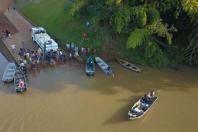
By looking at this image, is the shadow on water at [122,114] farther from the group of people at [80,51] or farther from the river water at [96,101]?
the group of people at [80,51]

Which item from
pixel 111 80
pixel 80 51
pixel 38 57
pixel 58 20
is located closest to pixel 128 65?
pixel 111 80

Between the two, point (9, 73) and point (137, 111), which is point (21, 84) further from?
point (137, 111)

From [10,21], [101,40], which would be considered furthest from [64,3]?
[101,40]

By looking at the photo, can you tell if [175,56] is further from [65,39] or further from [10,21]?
[10,21]

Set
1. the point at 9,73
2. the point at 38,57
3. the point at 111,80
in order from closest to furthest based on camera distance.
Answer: the point at 111,80 < the point at 9,73 < the point at 38,57

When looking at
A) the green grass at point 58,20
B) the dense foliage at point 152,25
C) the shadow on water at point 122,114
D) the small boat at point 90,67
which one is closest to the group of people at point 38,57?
the small boat at point 90,67

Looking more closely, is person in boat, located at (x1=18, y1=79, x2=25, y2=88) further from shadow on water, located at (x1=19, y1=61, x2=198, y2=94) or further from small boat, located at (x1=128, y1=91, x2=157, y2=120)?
small boat, located at (x1=128, y1=91, x2=157, y2=120)
